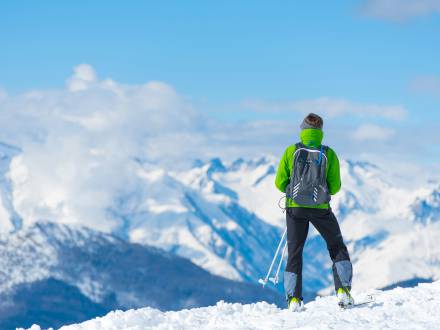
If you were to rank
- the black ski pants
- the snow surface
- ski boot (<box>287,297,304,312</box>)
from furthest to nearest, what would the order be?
ski boot (<box>287,297,304,312</box>) → the black ski pants → the snow surface

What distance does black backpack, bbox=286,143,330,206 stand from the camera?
20.4 meters

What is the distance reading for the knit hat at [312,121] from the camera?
20562mm

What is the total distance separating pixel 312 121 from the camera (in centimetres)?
2061

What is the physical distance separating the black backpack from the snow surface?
2.89 meters

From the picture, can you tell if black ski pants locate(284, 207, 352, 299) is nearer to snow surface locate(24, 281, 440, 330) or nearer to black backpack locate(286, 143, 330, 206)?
black backpack locate(286, 143, 330, 206)

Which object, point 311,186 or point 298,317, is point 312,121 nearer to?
point 311,186

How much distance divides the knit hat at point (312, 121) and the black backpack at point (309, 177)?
1.78 ft

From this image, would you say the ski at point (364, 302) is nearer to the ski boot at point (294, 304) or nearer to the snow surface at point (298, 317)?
the snow surface at point (298, 317)

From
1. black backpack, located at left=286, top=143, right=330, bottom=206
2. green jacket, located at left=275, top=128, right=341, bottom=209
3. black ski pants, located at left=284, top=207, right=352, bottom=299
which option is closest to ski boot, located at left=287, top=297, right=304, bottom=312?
black ski pants, located at left=284, top=207, right=352, bottom=299

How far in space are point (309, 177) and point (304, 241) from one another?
71.0 inches

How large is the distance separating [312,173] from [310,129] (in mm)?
1082

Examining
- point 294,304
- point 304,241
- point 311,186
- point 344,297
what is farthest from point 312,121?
point 294,304

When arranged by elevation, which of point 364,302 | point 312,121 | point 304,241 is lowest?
point 364,302

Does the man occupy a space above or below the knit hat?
below
